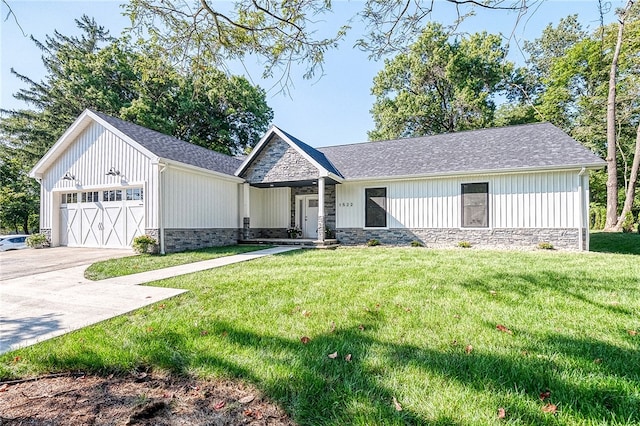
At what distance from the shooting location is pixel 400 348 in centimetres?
270

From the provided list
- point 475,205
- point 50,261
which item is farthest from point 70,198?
point 475,205

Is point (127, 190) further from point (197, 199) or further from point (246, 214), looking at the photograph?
point (246, 214)

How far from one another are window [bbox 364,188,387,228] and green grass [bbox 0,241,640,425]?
7.78m

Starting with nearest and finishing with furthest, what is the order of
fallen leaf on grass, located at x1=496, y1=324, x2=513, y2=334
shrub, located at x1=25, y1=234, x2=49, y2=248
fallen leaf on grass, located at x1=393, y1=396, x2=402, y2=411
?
fallen leaf on grass, located at x1=393, y1=396, x2=402, y2=411, fallen leaf on grass, located at x1=496, y1=324, x2=513, y2=334, shrub, located at x1=25, y1=234, x2=49, y2=248

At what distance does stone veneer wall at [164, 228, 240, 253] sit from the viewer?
34.6 feet

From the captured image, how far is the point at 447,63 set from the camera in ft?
75.4

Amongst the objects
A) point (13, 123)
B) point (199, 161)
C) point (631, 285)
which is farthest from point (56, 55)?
point (631, 285)

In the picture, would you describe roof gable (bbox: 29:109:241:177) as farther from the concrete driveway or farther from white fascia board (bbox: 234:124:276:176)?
the concrete driveway

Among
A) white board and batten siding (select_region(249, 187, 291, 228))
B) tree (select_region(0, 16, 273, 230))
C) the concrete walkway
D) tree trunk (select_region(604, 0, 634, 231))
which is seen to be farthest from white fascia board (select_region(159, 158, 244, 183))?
tree trunk (select_region(604, 0, 634, 231))

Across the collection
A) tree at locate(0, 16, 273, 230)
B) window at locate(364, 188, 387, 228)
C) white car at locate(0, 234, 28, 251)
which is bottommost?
white car at locate(0, 234, 28, 251)

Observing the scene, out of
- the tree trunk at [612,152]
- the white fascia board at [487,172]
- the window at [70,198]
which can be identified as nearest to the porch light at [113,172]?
the window at [70,198]

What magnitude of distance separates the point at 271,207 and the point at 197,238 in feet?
15.4

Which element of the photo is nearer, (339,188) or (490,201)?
(490,201)

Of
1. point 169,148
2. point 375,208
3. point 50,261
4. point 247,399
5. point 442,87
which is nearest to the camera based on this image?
point 247,399
